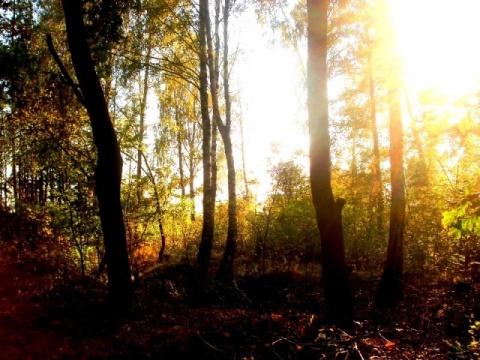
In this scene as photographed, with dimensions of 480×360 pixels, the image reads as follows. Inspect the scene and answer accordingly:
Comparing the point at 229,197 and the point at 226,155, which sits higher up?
the point at 226,155

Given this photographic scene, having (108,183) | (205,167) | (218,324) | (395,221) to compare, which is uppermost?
(205,167)

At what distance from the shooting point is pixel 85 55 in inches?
267

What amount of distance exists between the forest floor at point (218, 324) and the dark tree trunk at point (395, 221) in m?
0.45

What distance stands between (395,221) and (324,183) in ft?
11.8

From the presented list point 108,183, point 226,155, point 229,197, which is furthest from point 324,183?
point 226,155

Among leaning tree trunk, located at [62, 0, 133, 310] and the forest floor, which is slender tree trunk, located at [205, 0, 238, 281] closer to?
the forest floor

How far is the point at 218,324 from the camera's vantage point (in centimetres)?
662

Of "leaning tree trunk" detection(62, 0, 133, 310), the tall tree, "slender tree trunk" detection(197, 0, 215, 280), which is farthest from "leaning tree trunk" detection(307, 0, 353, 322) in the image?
"slender tree trunk" detection(197, 0, 215, 280)

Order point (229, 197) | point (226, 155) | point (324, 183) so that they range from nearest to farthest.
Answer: point (324, 183) < point (229, 197) < point (226, 155)

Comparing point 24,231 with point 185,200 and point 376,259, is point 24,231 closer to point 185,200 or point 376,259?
point 185,200

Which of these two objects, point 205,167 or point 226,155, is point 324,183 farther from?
point 226,155

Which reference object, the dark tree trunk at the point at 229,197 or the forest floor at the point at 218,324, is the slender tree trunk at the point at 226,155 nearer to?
the dark tree trunk at the point at 229,197

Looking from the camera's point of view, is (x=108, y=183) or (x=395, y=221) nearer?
(x=108, y=183)

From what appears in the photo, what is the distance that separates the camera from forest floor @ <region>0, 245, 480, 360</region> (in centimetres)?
452
